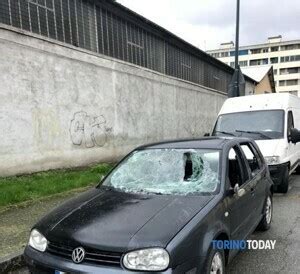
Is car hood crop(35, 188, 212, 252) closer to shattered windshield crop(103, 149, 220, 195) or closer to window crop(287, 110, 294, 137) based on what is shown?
shattered windshield crop(103, 149, 220, 195)

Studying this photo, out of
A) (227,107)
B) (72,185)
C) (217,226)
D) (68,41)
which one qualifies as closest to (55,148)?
(72,185)

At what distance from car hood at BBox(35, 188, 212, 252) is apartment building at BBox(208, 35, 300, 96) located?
312ft

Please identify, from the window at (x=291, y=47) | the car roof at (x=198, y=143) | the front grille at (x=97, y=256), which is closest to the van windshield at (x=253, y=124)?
the car roof at (x=198, y=143)

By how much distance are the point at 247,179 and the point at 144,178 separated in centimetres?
135

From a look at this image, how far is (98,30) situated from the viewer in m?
13.2

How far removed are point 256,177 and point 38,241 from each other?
304 centimetres

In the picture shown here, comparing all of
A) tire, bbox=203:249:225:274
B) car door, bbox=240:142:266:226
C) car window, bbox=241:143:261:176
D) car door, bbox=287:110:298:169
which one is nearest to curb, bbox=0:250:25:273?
tire, bbox=203:249:225:274

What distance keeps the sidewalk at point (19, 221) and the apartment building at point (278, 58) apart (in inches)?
3628

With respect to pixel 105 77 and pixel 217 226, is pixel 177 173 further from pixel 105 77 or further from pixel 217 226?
pixel 105 77

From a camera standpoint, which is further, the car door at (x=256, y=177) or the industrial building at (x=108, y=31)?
the industrial building at (x=108, y=31)

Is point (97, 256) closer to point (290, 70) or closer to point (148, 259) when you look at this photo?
point (148, 259)

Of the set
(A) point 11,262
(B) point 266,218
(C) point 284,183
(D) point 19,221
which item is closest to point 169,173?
(A) point 11,262

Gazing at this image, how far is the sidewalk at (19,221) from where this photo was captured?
5227 millimetres

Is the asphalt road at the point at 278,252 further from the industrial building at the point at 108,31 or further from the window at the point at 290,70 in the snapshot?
the window at the point at 290,70
